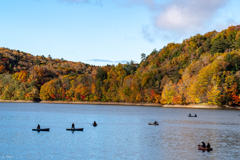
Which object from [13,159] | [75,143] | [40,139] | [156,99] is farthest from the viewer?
[156,99]

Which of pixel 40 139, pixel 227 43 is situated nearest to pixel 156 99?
pixel 227 43

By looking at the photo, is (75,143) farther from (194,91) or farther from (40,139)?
(194,91)

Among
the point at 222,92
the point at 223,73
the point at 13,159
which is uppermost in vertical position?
the point at 223,73

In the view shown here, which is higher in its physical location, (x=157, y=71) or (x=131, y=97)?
(x=157, y=71)

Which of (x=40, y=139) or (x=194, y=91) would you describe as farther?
(x=194, y=91)

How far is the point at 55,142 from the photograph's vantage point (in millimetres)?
43375

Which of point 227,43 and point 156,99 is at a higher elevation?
point 227,43

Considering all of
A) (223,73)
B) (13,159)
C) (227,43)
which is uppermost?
(227,43)

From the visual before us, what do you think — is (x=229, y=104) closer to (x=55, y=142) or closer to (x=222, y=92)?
(x=222, y=92)

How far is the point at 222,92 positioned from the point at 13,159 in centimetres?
11060

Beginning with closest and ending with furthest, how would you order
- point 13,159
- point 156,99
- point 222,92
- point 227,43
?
point 13,159, point 222,92, point 156,99, point 227,43

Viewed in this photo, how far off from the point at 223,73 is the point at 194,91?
14618 millimetres

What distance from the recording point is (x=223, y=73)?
429 ft

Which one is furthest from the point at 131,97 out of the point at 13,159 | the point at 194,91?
the point at 13,159
